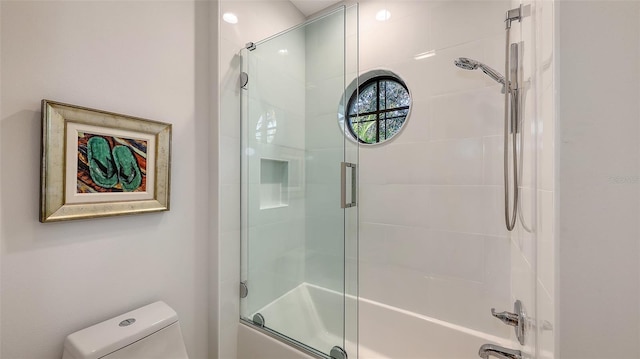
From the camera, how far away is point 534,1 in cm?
69

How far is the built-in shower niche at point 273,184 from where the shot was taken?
1.51 meters

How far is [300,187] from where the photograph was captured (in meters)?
1.45

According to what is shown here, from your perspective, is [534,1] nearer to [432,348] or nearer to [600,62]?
[600,62]

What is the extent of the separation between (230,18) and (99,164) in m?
1.06

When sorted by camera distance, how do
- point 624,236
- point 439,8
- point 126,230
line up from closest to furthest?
point 624,236 < point 126,230 < point 439,8

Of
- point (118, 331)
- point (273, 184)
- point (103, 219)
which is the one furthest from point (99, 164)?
point (273, 184)

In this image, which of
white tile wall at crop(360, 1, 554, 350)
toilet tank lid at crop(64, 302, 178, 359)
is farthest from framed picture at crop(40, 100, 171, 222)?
white tile wall at crop(360, 1, 554, 350)

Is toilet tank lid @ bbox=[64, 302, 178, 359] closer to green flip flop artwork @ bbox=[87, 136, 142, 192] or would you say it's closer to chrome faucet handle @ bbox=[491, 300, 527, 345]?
green flip flop artwork @ bbox=[87, 136, 142, 192]

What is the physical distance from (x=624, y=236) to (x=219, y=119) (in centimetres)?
155

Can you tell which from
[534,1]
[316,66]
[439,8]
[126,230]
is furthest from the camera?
[439,8]

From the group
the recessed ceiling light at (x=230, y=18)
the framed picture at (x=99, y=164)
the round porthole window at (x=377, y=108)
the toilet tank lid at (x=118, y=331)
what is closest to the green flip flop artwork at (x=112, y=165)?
the framed picture at (x=99, y=164)

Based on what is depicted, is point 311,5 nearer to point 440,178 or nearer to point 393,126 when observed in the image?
point 393,126

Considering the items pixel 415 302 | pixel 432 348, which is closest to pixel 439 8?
pixel 415 302

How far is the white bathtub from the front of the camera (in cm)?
126
